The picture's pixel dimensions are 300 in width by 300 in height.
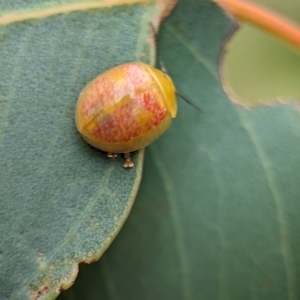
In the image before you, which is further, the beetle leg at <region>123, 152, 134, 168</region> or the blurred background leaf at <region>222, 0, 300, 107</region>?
the blurred background leaf at <region>222, 0, 300, 107</region>

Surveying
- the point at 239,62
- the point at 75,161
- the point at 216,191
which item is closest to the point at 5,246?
the point at 75,161

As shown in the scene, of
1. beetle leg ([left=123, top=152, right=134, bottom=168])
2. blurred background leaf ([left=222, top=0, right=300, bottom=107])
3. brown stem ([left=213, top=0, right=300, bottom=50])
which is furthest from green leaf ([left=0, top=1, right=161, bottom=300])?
blurred background leaf ([left=222, top=0, right=300, bottom=107])

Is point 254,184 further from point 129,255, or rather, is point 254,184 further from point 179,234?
point 129,255

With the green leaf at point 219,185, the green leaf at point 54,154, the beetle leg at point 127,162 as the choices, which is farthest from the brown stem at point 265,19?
the beetle leg at point 127,162

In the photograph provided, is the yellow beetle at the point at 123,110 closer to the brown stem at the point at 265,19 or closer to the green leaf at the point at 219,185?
the green leaf at the point at 219,185

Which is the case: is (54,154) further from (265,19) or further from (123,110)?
(265,19)

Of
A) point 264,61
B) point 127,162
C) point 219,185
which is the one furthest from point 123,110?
point 264,61

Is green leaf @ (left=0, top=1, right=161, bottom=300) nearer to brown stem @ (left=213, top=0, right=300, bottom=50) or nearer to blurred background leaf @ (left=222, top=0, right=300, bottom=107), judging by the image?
Answer: brown stem @ (left=213, top=0, right=300, bottom=50)
